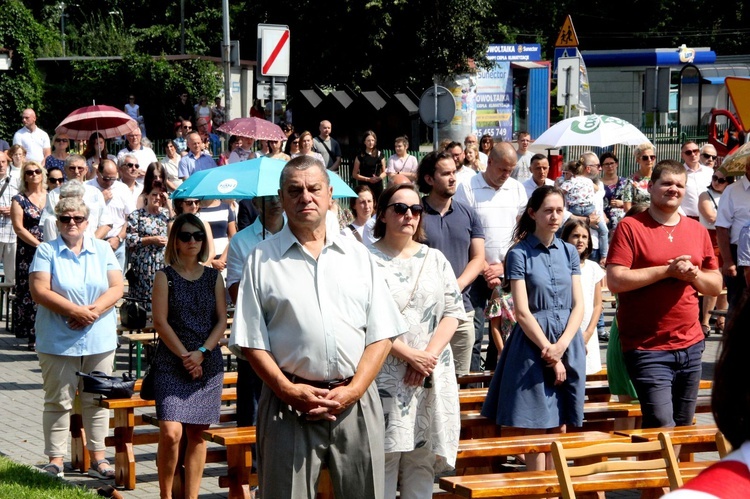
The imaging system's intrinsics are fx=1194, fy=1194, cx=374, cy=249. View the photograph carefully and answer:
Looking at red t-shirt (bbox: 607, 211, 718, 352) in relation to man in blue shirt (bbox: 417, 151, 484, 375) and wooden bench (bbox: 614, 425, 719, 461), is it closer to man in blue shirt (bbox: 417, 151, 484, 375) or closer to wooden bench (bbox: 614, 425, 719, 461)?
wooden bench (bbox: 614, 425, 719, 461)

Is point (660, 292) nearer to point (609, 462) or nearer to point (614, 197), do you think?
point (609, 462)

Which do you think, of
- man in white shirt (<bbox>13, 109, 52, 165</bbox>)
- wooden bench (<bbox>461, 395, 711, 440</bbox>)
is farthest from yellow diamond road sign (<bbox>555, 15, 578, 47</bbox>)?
wooden bench (<bbox>461, 395, 711, 440</bbox>)

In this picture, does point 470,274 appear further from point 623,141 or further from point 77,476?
point 623,141

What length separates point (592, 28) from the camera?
2847 inches

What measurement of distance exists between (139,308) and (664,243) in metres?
4.62

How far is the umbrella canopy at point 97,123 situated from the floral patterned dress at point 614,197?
22.4ft

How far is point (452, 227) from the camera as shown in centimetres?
816

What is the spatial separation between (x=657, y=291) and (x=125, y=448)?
3528 millimetres

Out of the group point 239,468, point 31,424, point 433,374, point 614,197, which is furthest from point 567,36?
point 433,374

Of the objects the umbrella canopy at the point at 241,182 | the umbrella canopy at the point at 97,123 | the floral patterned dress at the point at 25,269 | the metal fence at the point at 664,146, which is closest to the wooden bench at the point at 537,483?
the umbrella canopy at the point at 241,182

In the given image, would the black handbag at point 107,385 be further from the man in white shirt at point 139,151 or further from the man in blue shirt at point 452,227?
the man in white shirt at point 139,151

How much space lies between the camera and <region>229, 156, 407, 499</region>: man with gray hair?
4.90 m

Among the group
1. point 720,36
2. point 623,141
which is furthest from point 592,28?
point 623,141

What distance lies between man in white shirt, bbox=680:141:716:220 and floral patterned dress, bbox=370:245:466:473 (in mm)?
8820
